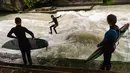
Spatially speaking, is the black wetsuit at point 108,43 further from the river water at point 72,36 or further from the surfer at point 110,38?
the river water at point 72,36

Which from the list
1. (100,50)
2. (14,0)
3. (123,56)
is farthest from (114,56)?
(14,0)

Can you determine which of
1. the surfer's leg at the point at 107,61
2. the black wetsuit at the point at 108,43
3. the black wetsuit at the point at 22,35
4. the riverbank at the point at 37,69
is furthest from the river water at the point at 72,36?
the black wetsuit at the point at 108,43

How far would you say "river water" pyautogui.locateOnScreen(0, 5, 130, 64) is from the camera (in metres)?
7.36

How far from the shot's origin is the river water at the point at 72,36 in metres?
7.36

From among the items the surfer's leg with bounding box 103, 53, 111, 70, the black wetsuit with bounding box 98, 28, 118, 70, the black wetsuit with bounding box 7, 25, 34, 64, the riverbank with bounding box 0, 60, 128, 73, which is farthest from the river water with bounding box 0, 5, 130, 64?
the black wetsuit with bounding box 98, 28, 118, 70

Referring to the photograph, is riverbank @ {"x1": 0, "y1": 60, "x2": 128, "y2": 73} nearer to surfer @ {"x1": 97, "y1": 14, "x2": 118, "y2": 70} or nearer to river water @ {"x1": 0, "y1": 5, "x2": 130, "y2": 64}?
surfer @ {"x1": 97, "y1": 14, "x2": 118, "y2": 70}

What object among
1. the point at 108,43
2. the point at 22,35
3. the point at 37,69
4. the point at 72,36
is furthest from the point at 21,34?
the point at 72,36

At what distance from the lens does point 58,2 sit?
18.5 m

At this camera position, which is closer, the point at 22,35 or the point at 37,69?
the point at 37,69

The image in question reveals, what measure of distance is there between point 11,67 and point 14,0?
1236 cm

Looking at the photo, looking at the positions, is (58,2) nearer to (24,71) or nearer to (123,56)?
(123,56)

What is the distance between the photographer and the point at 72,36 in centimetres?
949

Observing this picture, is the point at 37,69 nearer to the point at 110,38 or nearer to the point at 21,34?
the point at 21,34

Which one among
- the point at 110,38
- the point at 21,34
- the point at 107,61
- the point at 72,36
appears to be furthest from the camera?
the point at 72,36
